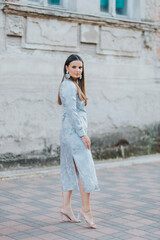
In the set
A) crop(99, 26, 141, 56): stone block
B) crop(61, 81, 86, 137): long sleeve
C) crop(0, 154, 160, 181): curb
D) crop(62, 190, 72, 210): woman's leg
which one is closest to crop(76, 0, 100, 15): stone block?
crop(99, 26, 141, 56): stone block

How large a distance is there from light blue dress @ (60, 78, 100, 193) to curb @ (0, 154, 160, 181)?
8.81 feet

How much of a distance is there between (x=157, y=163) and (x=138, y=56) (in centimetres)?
227

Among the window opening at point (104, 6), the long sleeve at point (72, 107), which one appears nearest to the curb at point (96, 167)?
the long sleeve at point (72, 107)

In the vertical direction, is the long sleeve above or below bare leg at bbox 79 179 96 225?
above

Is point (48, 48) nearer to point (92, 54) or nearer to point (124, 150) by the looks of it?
point (92, 54)

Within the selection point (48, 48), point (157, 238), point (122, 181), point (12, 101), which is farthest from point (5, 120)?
point (157, 238)

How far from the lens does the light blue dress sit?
4785mm

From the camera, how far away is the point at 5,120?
7805 mm

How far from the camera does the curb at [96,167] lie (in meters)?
7.56

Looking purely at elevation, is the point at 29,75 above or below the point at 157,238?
above

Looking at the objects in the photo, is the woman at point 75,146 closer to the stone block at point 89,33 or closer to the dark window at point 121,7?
the stone block at point 89,33

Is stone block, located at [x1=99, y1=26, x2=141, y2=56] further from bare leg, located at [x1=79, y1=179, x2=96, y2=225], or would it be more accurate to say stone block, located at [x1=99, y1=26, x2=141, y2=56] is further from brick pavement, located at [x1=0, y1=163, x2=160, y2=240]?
bare leg, located at [x1=79, y1=179, x2=96, y2=225]

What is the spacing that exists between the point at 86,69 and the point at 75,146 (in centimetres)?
423

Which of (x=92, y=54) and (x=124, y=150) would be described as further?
(x=124, y=150)
